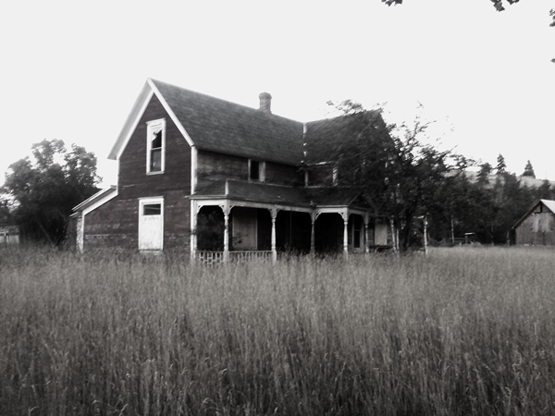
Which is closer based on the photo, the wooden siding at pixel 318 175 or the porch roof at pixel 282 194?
the porch roof at pixel 282 194

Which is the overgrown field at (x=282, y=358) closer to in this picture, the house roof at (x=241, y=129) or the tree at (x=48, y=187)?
the house roof at (x=241, y=129)

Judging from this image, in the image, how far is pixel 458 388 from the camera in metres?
3.91

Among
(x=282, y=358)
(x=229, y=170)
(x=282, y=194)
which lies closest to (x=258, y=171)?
(x=282, y=194)

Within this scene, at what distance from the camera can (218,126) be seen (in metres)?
19.2

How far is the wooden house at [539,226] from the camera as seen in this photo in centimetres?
4750

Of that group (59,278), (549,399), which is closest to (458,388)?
(549,399)

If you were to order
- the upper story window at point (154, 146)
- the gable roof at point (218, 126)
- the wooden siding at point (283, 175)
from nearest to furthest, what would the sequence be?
the gable roof at point (218, 126)
the upper story window at point (154, 146)
the wooden siding at point (283, 175)

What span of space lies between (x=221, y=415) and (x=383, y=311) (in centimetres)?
290

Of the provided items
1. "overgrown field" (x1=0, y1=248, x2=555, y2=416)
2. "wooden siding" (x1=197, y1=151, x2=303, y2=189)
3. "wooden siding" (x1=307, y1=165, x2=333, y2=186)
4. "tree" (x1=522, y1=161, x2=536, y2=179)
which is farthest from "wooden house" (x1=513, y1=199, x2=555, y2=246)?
"tree" (x1=522, y1=161, x2=536, y2=179)

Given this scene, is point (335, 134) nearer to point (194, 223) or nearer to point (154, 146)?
point (194, 223)

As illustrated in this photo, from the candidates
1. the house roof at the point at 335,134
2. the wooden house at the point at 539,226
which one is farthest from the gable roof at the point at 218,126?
the wooden house at the point at 539,226

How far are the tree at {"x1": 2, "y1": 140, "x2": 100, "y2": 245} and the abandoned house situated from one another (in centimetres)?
1290

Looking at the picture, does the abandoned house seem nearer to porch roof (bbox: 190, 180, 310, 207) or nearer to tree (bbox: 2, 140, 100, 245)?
porch roof (bbox: 190, 180, 310, 207)

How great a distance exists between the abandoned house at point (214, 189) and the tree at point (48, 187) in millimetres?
12902
